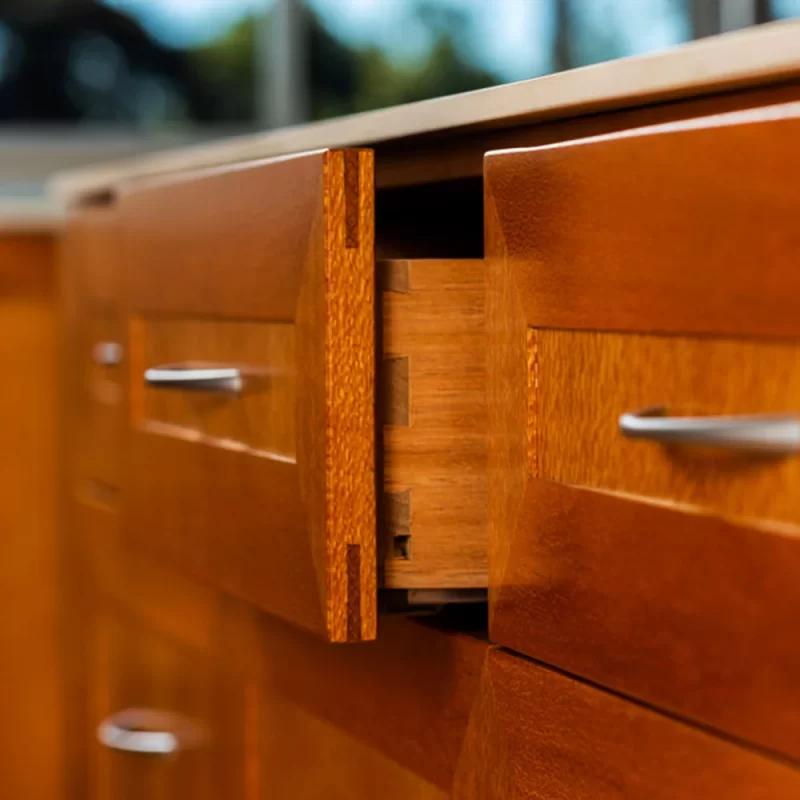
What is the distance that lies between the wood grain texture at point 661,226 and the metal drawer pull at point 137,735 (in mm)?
612

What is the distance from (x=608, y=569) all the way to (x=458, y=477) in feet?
0.48

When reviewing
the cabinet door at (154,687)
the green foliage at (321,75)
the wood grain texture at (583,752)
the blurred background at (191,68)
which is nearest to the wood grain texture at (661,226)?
the wood grain texture at (583,752)

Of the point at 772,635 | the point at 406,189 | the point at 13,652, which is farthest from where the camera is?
the point at 13,652

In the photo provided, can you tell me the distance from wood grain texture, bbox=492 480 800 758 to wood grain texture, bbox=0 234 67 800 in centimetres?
115

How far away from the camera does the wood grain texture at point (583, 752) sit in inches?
21.5

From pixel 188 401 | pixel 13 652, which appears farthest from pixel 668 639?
pixel 13 652

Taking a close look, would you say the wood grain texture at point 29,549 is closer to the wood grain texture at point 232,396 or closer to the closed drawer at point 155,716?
the closed drawer at point 155,716

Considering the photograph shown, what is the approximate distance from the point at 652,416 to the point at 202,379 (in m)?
0.36

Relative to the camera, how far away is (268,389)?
816mm

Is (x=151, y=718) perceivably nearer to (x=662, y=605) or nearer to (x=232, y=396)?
(x=232, y=396)

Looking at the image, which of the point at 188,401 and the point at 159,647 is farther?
the point at 159,647

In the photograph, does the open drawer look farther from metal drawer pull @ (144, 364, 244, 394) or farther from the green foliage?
the green foliage

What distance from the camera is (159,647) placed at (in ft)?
3.88

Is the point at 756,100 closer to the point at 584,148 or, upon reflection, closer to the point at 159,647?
the point at 584,148
